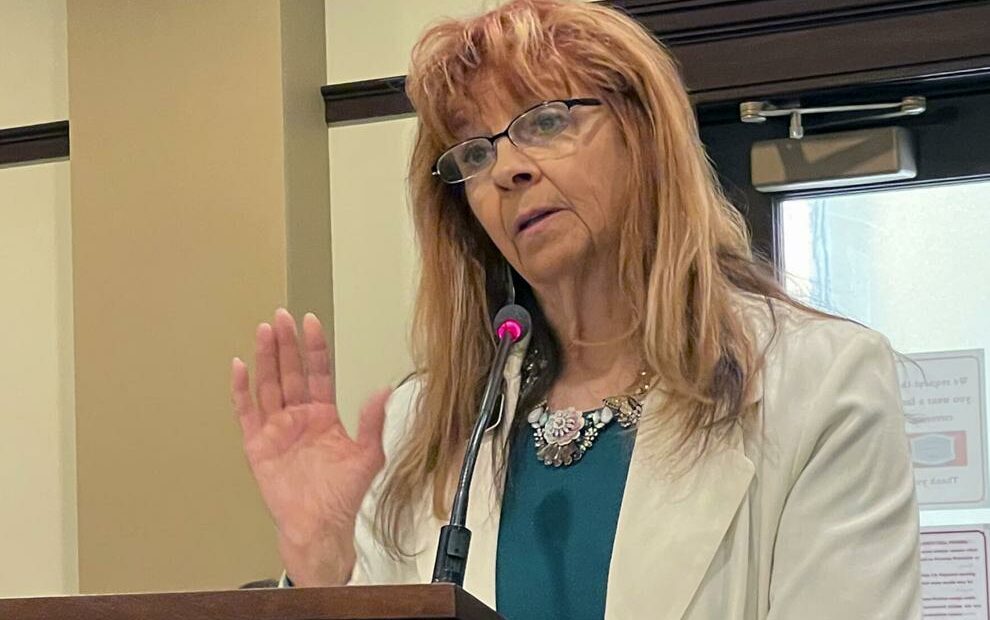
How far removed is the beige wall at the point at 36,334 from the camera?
303 cm

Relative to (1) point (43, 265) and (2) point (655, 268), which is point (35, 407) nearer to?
(1) point (43, 265)

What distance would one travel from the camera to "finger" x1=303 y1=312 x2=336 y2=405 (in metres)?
1.36

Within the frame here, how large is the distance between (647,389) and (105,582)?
5.52 feet

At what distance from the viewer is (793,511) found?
1320 mm

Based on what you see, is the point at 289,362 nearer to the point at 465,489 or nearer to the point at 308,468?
the point at 308,468

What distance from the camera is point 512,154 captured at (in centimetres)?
149

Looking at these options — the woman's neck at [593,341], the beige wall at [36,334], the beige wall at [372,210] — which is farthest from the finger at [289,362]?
the beige wall at [36,334]

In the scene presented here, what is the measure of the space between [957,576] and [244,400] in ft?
4.85

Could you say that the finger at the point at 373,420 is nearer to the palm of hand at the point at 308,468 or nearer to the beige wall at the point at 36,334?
the palm of hand at the point at 308,468

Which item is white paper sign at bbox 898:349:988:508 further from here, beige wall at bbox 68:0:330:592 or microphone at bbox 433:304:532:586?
microphone at bbox 433:304:532:586

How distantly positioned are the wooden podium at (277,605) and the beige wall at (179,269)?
5.93 ft

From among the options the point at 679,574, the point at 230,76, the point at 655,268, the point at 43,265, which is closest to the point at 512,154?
the point at 655,268

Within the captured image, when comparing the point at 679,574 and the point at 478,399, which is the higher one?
the point at 478,399

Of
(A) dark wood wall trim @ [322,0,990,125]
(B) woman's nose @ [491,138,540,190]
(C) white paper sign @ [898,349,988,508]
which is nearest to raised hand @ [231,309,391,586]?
(B) woman's nose @ [491,138,540,190]
